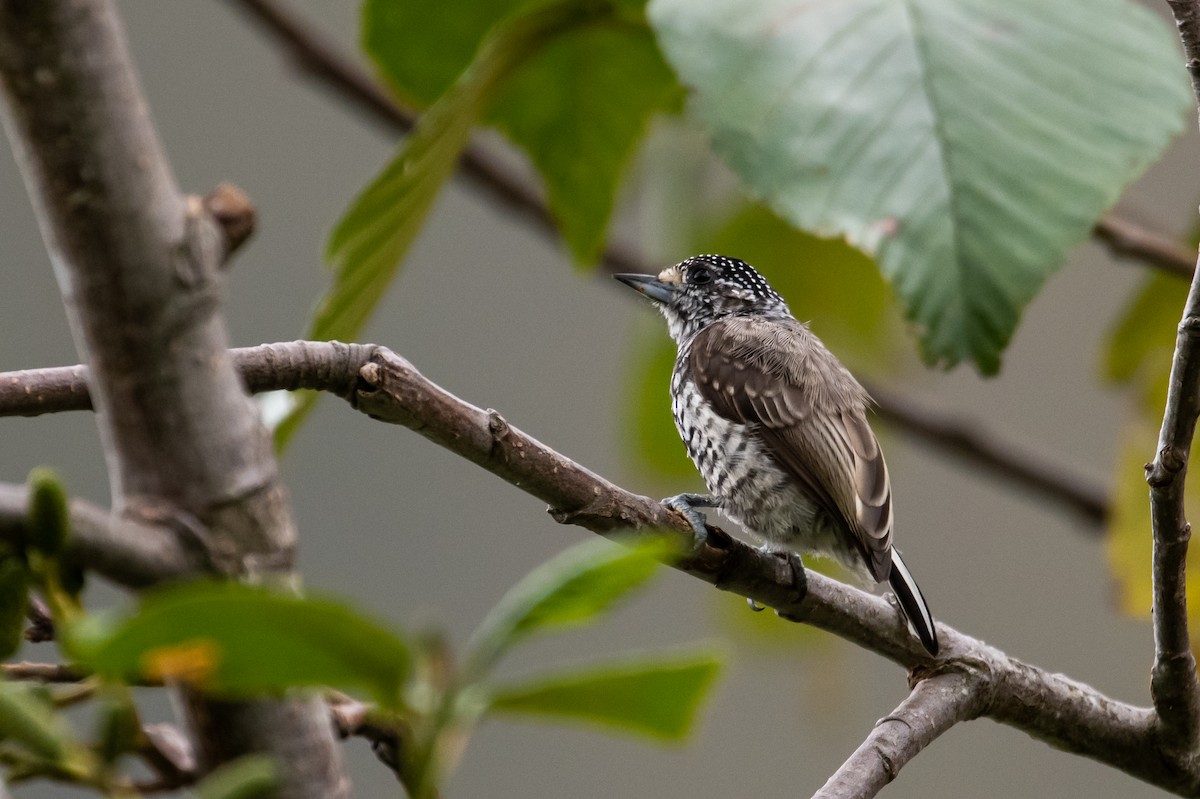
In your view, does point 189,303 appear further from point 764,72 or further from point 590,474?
point 764,72

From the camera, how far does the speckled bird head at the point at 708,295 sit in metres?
3.36

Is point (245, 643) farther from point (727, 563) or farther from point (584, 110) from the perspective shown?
point (584, 110)

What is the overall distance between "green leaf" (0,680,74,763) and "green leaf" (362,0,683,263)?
1.81 meters

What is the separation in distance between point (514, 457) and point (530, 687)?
706 mm

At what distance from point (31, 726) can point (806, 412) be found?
2275 millimetres

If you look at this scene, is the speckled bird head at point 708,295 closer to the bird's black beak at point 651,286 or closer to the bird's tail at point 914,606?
the bird's black beak at point 651,286

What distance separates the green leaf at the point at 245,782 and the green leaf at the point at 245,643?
0.03 meters

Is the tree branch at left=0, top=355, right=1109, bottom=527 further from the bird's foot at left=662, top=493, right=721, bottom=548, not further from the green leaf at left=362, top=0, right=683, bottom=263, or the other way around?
the green leaf at left=362, top=0, right=683, bottom=263

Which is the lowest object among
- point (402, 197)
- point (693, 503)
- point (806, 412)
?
point (693, 503)

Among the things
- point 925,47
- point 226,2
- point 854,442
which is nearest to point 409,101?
point 226,2

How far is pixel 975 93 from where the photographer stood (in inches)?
61.0

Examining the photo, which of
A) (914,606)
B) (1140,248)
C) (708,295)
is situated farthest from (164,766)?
(708,295)

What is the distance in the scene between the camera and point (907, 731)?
4.87 feet

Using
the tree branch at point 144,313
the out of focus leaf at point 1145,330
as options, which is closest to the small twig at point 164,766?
the tree branch at point 144,313
